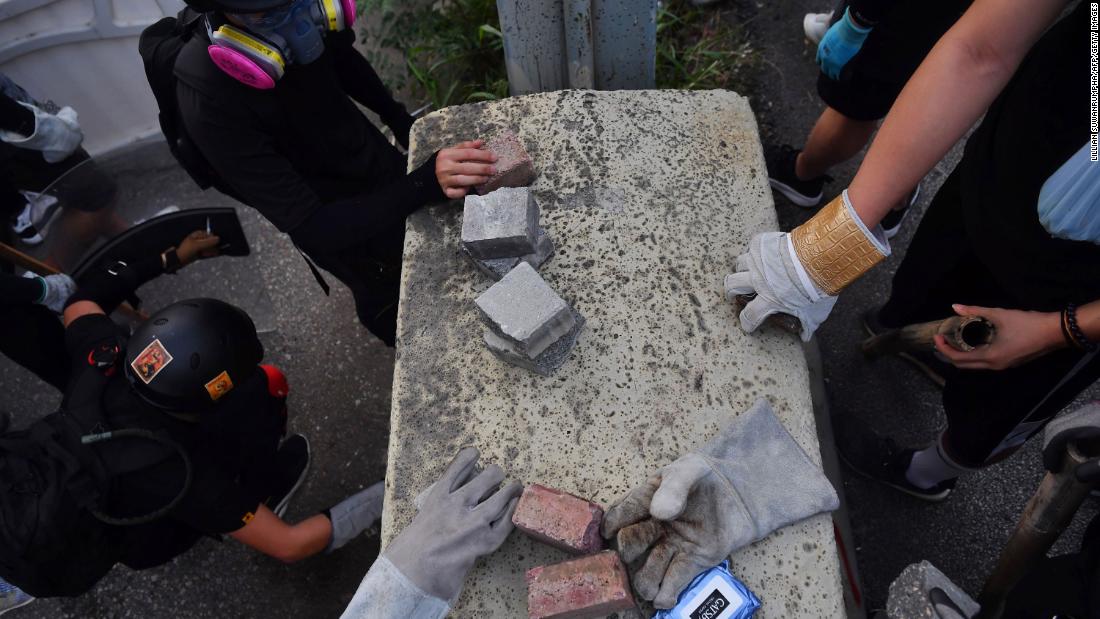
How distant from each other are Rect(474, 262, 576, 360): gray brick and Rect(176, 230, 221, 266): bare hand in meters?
1.57

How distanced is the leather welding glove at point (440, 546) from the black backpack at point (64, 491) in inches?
33.8

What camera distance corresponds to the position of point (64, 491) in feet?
6.28

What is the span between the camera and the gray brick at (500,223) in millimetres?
1868

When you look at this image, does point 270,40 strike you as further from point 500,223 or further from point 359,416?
point 359,416

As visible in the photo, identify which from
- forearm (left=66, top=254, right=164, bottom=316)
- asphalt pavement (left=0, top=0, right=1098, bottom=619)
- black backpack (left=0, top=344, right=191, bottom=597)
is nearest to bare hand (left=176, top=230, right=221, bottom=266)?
forearm (left=66, top=254, right=164, bottom=316)

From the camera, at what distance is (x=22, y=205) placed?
332cm

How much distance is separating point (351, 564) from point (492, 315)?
5.07ft

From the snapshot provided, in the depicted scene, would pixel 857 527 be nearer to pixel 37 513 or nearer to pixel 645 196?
pixel 645 196

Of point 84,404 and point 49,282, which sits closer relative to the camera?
point 84,404

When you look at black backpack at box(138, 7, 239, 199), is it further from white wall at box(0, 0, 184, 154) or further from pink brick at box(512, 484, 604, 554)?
white wall at box(0, 0, 184, 154)

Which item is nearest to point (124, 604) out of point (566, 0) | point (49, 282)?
point (49, 282)

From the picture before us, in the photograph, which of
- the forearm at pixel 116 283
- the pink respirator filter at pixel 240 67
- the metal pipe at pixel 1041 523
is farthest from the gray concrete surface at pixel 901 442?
the forearm at pixel 116 283

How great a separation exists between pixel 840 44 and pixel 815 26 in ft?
4.04

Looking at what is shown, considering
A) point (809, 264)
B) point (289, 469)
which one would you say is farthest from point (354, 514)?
point (809, 264)
